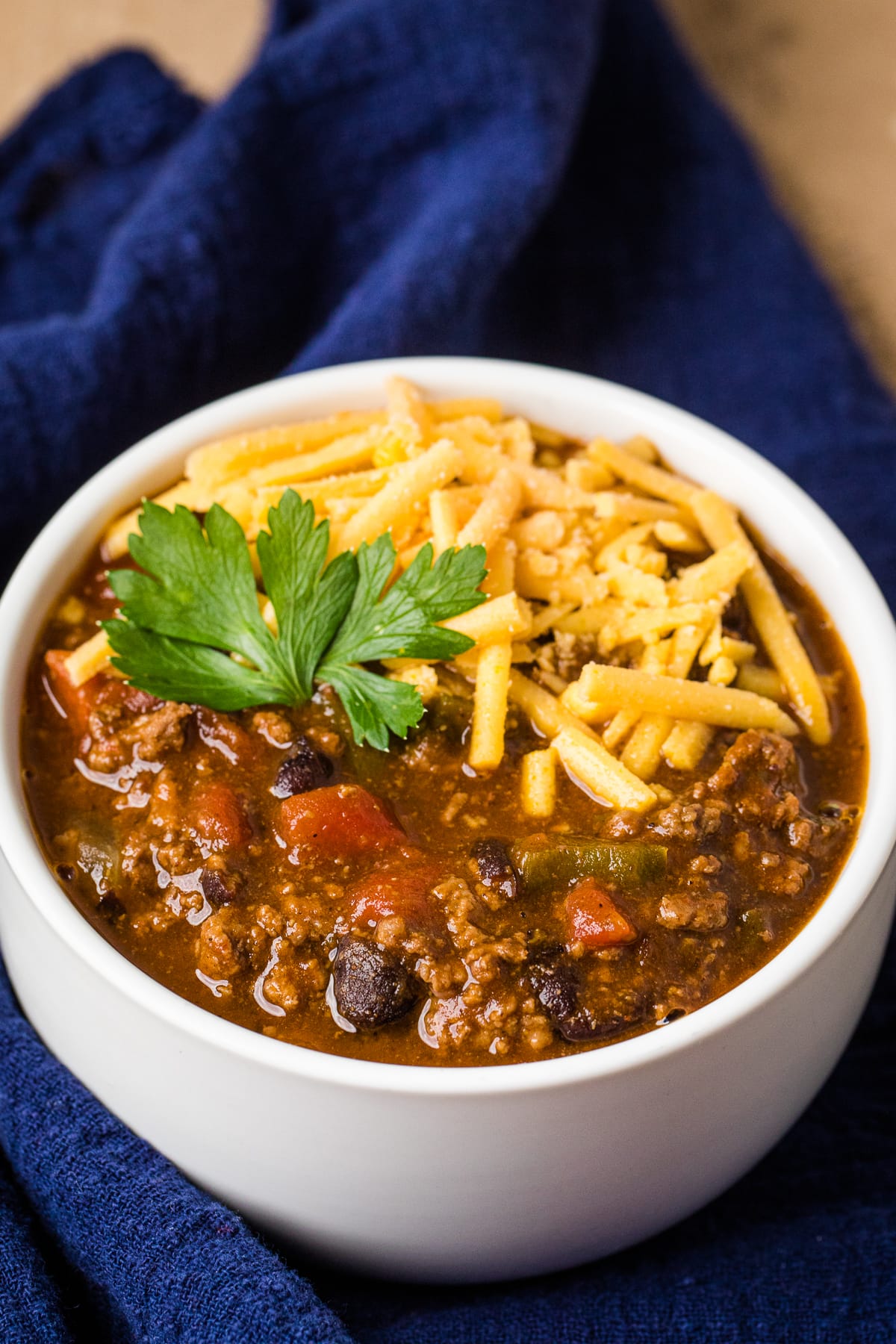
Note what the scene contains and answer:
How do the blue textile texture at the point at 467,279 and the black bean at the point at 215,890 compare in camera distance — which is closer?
the black bean at the point at 215,890

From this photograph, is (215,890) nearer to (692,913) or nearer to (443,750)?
(443,750)

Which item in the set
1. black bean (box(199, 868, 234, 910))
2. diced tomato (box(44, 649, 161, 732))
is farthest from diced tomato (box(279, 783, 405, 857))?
diced tomato (box(44, 649, 161, 732))

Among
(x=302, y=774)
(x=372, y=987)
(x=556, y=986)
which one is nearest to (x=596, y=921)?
(x=556, y=986)

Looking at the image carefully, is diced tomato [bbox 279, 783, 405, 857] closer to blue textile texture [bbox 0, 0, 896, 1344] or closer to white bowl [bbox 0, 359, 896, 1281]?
white bowl [bbox 0, 359, 896, 1281]

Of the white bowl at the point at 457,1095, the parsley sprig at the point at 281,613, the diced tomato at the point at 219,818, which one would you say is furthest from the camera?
the parsley sprig at the point at 281,613

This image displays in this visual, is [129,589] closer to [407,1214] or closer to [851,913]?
[407,1214]

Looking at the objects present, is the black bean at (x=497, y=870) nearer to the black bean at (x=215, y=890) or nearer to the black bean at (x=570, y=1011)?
the black bean at (x=570, y=1011)

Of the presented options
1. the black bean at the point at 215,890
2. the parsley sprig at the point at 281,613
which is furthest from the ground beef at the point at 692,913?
the black bean at the point at 215,890

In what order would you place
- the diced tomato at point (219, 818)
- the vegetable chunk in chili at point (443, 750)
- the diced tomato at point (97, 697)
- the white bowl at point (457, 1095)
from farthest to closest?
the diced tomato at point (97, 697), the diced tomato at point (219, 818), the vegetable chunk in chili at point (443, 750), the white bowl at point (457, 1095)
